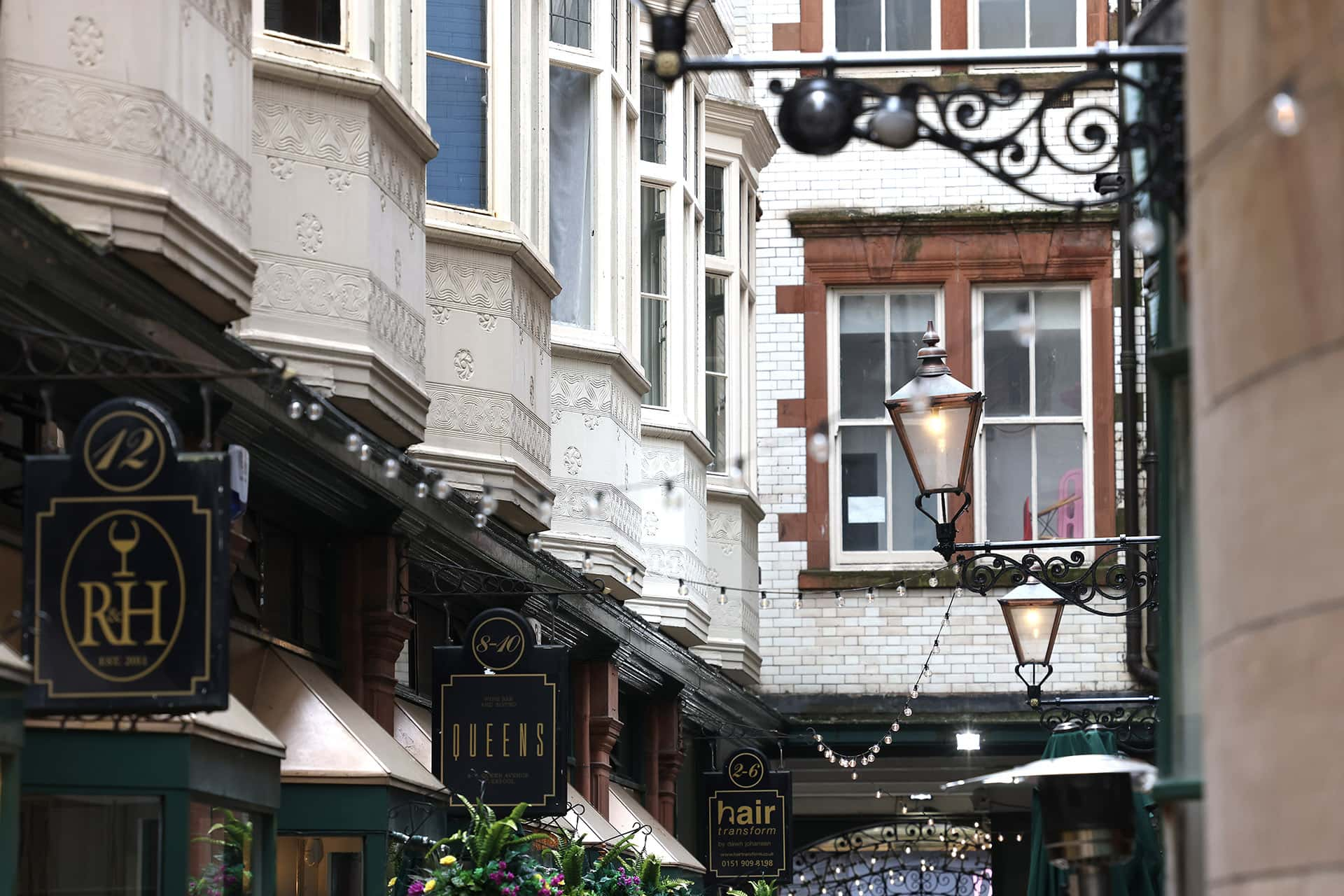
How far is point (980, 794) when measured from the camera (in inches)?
615

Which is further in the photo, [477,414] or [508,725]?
[477,414]

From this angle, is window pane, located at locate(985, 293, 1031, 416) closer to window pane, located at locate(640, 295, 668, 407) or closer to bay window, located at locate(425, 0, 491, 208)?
window pane, located at locate(640, 295, 668, 407)

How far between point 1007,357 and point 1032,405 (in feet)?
2.08

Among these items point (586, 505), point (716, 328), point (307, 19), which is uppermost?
point (716, 328)

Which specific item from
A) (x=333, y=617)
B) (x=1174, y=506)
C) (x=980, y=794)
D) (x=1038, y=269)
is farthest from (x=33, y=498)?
(x=1038, y=269)

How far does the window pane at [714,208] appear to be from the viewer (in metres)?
22.9

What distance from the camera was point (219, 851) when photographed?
9.15 meters

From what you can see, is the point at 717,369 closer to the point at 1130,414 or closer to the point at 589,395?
the point at 1130,414

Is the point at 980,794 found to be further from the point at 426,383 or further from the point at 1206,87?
the point at 1206,87

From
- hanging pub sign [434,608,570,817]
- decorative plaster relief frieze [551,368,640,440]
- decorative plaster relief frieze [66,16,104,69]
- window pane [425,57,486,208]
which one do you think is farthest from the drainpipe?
decorative plaster relief frieze [66,16,104,69]

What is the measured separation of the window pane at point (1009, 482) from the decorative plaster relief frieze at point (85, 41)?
1933cm

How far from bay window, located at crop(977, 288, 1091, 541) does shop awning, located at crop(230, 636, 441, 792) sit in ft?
52.4

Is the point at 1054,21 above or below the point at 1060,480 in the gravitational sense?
above

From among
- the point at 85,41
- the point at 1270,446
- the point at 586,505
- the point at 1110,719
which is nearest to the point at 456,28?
the point at 586,505
